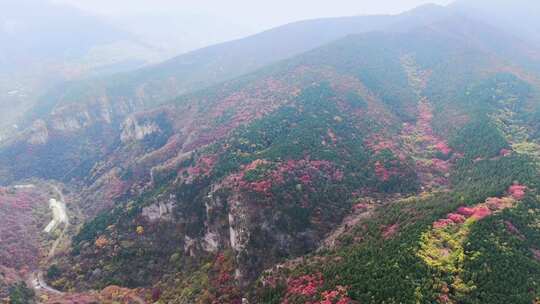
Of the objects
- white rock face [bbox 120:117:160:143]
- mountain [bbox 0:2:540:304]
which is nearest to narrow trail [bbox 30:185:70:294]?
mountain [bbox 0:2:540:304]

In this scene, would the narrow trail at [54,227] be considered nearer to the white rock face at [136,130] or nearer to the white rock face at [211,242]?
the white rock face at [211,242]

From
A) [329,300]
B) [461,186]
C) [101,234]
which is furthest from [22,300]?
[461,186]

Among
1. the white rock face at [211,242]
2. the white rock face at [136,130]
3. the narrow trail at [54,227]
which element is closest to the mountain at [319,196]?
the white rock face at [211,242]

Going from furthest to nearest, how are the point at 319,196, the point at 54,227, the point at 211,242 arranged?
the point at 54,227 → the point at 211,242 → the point at 319,196

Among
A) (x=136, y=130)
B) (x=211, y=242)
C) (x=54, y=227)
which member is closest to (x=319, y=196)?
(x=211, y=242)

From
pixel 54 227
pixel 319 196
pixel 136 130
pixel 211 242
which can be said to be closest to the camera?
pixel 319 196

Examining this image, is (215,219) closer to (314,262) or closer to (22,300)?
(314,262)

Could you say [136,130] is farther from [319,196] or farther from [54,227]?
[319,196]

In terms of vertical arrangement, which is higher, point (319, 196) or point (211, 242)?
point (319, 196)
